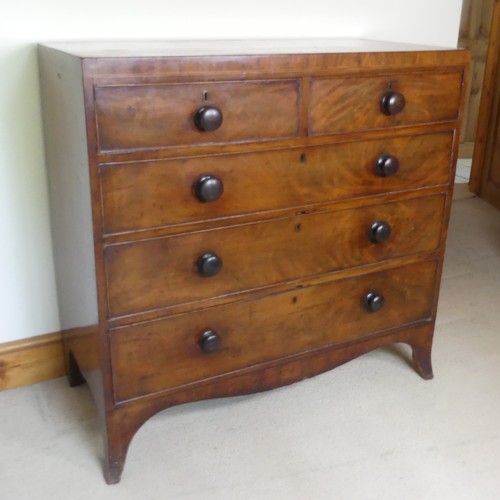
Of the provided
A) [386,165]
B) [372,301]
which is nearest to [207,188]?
[386,165]

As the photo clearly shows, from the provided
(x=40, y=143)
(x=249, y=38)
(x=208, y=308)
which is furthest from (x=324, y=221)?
(x=40, y=143)

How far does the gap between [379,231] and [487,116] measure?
229 cm

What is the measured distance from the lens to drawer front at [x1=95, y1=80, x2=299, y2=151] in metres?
1.23

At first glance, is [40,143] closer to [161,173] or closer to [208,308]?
[161,173]

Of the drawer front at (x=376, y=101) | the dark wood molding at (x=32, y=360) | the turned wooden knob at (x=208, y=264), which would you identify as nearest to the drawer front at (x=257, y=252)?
the turned wooden knob at (x=208, y=264)

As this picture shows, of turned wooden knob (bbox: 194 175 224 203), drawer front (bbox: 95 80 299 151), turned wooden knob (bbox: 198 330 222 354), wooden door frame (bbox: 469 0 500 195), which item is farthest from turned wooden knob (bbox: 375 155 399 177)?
wooden door frame (bbox: 469 0 500 195)

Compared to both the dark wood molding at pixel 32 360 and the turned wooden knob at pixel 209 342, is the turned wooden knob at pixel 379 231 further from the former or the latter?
the dark wood molding at pixel 32 360

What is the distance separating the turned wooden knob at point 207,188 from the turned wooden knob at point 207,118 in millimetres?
108

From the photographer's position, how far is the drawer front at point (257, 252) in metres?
1.37

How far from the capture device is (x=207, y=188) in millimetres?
1349

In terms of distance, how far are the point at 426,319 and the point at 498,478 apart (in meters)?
0.48

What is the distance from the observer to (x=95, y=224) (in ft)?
4.23

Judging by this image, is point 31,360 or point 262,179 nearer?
point 262,179

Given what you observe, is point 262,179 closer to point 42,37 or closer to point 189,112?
point 189,112
